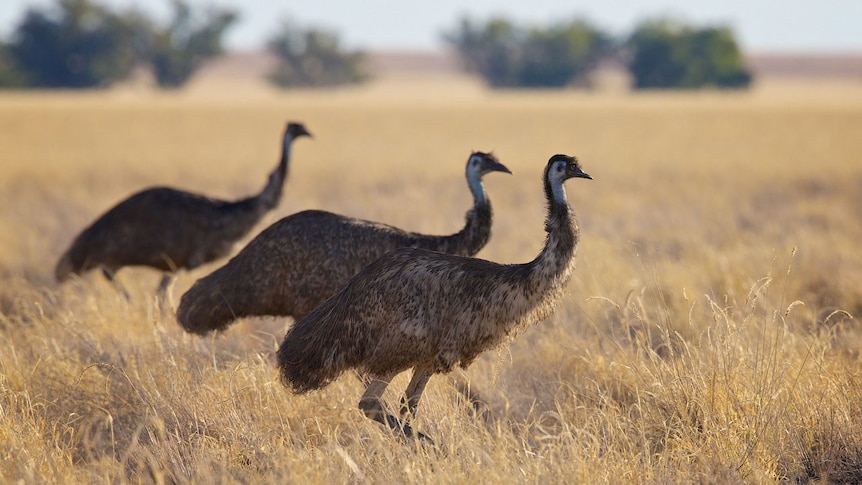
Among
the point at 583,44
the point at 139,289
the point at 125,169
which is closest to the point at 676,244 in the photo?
the point at 139,289

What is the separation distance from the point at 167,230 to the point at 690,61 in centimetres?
6702

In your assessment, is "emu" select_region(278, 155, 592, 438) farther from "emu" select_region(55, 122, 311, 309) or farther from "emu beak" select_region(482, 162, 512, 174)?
"emu" select_region(55, 122, 311, 309)

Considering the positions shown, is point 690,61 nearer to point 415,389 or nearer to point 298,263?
point 298,263

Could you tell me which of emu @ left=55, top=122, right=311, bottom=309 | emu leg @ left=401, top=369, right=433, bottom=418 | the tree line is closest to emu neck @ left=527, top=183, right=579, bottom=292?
emu leg @ left=401, top=369, right=433, bottom=418

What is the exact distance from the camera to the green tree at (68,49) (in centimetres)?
6981

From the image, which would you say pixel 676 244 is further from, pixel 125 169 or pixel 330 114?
pixel 330 114

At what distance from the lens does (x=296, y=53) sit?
83500 mm

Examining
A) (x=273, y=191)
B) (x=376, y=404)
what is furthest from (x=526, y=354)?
(x=273, y=191)

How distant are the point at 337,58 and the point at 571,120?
48233mm

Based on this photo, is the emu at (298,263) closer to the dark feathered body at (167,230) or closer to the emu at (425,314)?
the emu at (425,314)

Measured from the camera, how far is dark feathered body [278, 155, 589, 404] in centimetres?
502

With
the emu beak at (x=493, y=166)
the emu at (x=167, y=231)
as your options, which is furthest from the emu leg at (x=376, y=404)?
the emu at (x=167, y=231)

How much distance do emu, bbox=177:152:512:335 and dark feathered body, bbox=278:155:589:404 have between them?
97 cm

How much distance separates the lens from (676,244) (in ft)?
38.2
